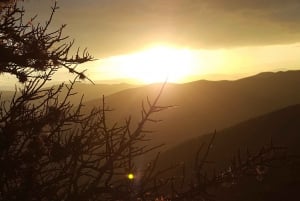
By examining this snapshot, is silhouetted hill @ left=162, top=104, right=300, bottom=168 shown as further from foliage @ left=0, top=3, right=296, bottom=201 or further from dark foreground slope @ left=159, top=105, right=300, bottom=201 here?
foliage @ left=0, top=3, right=296, bottom=201

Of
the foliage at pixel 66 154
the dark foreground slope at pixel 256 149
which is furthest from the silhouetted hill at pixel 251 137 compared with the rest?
the foliage at pixel 66 154

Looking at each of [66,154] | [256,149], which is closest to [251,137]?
[256,149]

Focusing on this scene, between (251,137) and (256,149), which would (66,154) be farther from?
(251,137)

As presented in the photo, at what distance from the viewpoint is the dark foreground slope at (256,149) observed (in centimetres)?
4641

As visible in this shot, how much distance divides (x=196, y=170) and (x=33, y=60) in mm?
3480

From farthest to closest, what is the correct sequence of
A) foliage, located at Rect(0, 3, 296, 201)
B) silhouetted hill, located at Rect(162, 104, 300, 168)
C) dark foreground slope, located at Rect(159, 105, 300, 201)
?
silhouetted hill, located at Rect(162, 104, 300, 168) → dark foreground slope, located at Rect(159, 105, 300, 201) → foliage, located at Rect(0, 3, 296, 201)

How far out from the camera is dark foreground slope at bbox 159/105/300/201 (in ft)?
152

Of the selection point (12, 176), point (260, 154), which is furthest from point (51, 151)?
point (260, 154)

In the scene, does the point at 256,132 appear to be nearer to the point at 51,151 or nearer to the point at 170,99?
the point at 51,151

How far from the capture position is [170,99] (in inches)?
7825

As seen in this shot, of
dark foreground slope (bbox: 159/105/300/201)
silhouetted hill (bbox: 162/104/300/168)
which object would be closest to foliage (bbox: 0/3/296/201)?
dark foreground slope (bbox: 159/105/300/201)

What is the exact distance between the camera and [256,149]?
6988 cm

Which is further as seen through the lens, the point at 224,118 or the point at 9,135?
the point at 224,118

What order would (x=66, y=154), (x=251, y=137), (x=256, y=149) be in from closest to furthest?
(x=66, y=154) → (x=256, y=149) → (x=251, y=137)
